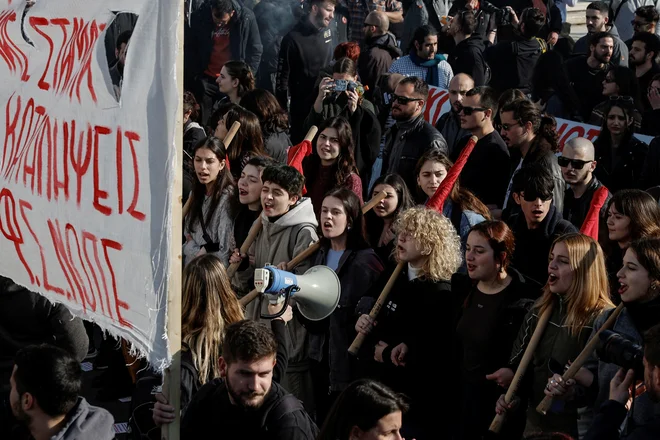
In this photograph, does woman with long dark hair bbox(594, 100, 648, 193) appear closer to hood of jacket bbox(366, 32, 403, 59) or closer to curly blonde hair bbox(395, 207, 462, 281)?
curly blonde hair bbox(395, 207, 462, 281)

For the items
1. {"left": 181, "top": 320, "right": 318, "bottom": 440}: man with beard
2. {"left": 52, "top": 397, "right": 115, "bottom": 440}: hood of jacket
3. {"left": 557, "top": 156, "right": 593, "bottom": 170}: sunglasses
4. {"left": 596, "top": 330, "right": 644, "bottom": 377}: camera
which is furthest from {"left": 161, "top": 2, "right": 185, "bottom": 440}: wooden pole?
{"left": 557, "top": 156, "right": 593, "bottom": 170}: sunglasses

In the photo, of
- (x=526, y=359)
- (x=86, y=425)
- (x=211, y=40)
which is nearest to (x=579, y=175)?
(x=526, y=359)

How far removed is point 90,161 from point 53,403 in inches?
37.5

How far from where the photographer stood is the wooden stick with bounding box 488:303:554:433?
5105 millimetres

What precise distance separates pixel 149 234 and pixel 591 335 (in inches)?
85.7

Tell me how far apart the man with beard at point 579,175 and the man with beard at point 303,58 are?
15.4 ft

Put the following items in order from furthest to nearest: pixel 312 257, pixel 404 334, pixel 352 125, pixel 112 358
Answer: pixel 352 125 < pixel 112 358 < pixel 312 257 < pixel 404 334

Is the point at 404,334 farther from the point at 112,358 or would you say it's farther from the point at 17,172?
the point at 112,358

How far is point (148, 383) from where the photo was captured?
15.5 ft

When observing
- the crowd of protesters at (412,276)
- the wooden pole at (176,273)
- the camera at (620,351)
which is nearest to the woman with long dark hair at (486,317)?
A: the crowd of protesters at (412,276)

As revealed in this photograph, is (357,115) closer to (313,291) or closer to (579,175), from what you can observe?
(579,175)

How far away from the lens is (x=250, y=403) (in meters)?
4.07

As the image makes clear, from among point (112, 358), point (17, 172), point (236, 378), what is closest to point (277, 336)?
point (236, 378)

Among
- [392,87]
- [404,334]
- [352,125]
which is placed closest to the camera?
[404,334]
